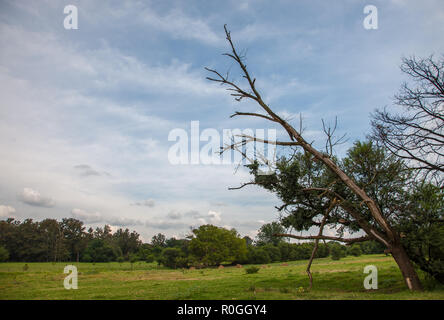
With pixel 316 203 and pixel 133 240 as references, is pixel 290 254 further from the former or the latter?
pixel 133 240

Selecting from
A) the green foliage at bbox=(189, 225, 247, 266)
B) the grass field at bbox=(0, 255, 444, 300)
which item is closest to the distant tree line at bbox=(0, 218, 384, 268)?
the green foliage at bbox=(189, 225, 247, 266)

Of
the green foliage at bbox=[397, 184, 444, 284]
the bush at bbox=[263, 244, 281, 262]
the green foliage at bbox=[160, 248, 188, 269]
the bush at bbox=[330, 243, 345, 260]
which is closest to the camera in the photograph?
the green foliage at bbox=[397, 184, 444, 284]

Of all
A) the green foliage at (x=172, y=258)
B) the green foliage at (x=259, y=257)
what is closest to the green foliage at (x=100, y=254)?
the green foliage at (x=172, y=258)

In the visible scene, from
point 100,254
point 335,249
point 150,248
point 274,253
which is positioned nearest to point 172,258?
point 274,253

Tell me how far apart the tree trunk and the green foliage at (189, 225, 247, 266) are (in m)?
66.1

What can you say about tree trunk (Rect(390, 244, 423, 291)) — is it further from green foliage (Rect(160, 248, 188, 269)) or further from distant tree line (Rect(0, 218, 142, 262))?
distant tree line (Rect(0, 218, 142, 262))

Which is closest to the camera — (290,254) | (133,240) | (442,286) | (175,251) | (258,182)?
(442,286)

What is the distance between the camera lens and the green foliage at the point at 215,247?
77406 millimetres

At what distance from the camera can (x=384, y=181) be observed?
54.6 ft

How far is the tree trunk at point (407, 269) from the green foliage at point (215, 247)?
66.1 m

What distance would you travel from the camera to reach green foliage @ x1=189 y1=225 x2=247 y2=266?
77406mm

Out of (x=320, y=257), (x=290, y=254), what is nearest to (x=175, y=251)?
(x=290, y=254)

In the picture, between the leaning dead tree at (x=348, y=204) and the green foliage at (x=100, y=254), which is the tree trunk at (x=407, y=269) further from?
the green foliage at (x=100, y=254)
